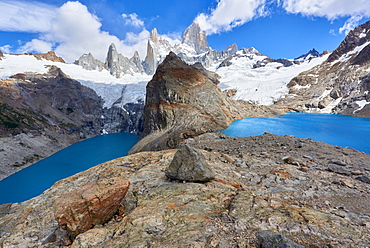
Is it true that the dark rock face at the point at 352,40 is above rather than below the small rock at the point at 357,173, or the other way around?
above

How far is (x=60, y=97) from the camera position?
11900cm

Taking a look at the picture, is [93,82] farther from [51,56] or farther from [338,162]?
[338,162]

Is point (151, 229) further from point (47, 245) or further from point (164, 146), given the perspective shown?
point (164, 146)

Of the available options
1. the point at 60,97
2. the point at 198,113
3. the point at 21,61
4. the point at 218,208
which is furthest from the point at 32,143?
the point at 21,61

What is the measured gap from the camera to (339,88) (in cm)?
8669

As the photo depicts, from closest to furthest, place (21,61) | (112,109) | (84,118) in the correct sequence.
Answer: (84,118), (112,109), (21,61)

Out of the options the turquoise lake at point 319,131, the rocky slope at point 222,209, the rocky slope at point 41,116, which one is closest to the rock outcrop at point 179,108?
the turquoise lake at point 319,131

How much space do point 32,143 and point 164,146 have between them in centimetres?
6868

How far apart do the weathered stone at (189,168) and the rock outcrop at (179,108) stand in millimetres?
22651

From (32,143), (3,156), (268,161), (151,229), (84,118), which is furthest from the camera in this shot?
(84,118)

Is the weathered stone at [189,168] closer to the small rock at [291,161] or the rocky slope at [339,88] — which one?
the small rock at [291,161]

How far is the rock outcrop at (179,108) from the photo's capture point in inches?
1326

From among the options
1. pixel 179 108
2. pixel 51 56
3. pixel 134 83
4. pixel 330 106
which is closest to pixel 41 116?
pixel 134 83

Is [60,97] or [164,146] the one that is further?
[60,97]
